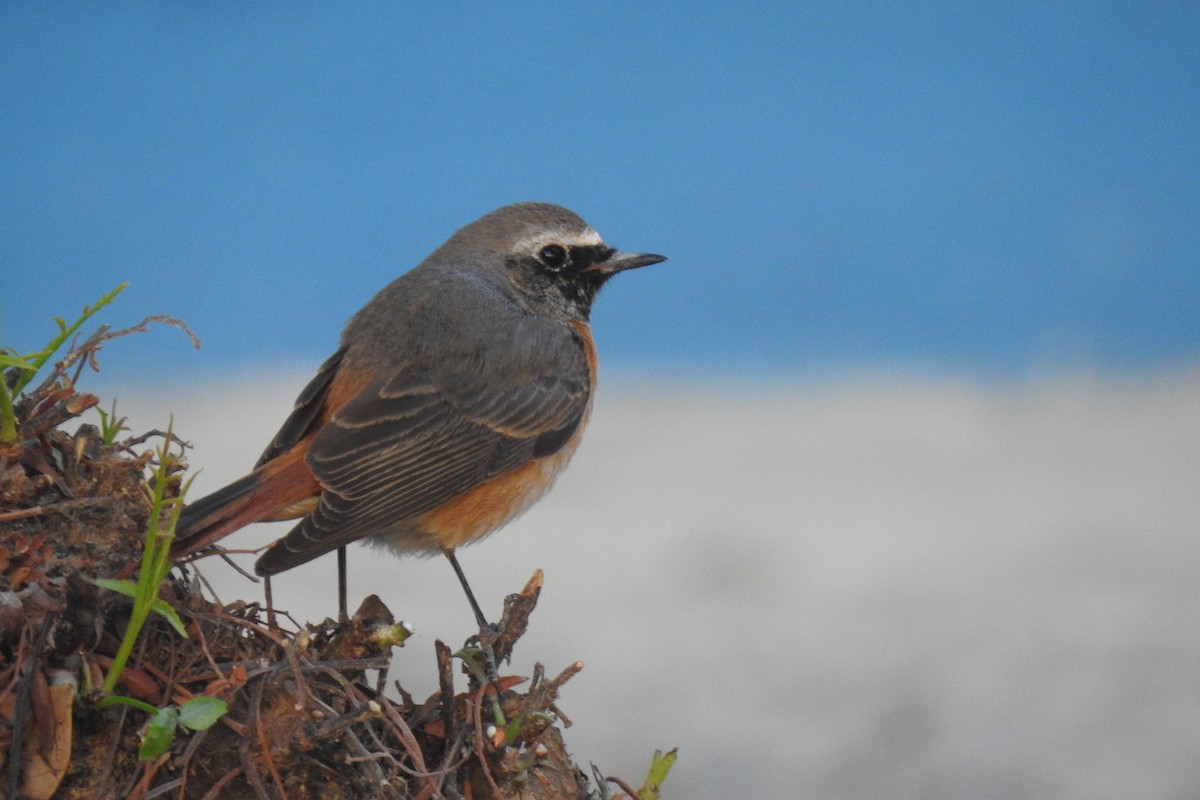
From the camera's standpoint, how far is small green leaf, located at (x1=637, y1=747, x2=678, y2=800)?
281 centimetres

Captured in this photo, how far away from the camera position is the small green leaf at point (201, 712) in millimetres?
2104

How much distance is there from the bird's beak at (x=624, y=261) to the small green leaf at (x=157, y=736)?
300 cm

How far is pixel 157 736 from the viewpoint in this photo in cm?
208

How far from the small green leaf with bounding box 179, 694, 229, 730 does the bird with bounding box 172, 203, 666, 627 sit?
2.74ft

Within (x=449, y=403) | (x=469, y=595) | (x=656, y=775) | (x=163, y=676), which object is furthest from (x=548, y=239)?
(x=163, y=676)

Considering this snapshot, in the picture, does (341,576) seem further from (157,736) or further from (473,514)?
(157,736)

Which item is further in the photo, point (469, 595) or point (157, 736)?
point (469, 595)

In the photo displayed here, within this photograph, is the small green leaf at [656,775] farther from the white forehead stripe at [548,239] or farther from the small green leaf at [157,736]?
the white forehead stripe at [548,239]

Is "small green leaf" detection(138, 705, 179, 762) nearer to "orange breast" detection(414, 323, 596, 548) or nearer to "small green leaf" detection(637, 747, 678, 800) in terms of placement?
"small green leaf" detection(637, 747, 678, 800)

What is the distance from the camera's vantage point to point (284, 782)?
2.29 m

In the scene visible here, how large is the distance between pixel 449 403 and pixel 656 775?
1689mm

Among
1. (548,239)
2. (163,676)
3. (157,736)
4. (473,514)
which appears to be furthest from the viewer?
(548,239)

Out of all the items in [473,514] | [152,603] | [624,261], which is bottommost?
[152,603]

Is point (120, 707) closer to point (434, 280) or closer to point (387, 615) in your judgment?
point (387, 615)
